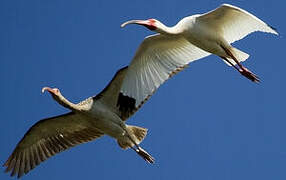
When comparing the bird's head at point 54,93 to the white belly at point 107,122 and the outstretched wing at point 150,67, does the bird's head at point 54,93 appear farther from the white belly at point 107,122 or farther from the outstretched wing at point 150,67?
the outstretched wing at point 150,67

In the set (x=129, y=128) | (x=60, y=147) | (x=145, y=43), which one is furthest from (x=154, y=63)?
(x=60, y=147)

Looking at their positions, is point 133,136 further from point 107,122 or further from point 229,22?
point 229,22

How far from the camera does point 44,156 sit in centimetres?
1599

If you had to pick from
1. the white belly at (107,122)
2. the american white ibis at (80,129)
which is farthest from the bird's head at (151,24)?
the white belly at (107,122)

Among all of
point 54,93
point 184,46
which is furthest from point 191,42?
point 54,93

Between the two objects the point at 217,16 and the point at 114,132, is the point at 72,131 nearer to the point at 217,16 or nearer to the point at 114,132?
the point at 114,132

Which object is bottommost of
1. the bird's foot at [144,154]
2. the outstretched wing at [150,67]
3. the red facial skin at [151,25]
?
the bird's foot at [144,154]

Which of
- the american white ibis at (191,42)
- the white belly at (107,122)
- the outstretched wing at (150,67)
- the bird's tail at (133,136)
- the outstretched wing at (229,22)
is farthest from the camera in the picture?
the bird's tail at (133,136)

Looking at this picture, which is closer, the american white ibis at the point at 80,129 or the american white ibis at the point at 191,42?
the american white ibis at the point at 191,42

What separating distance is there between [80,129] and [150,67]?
208 centimetres

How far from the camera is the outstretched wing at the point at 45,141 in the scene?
52.0 feet

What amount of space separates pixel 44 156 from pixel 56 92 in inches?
64.8

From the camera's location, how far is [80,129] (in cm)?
1591

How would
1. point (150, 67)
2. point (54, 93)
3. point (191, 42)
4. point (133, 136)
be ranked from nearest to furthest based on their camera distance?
point (191, 42), point (54, 93), point (150, 67), point (133, 136)
